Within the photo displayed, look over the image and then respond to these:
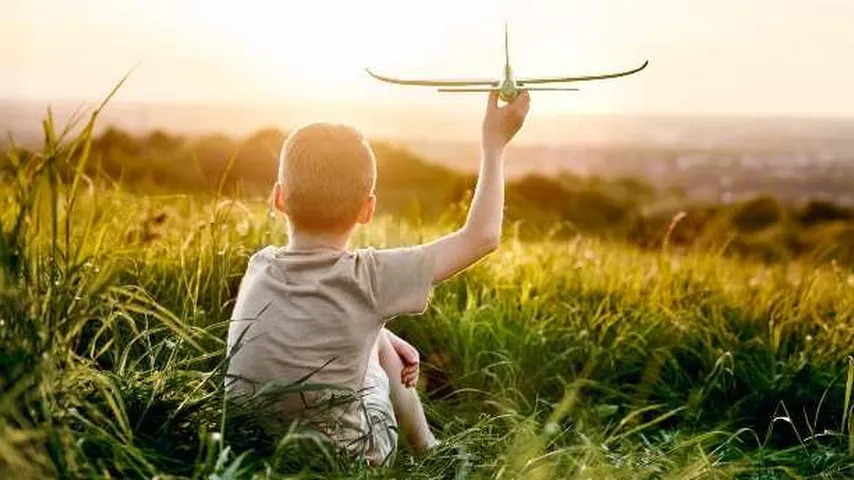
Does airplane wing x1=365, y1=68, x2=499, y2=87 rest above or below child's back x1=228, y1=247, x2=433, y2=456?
above

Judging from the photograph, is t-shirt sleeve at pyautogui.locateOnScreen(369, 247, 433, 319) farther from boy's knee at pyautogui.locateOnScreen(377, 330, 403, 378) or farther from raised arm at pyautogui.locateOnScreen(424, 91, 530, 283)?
boy's knee at pyautogui.locateOnScreen(377, 330, 403, 378)

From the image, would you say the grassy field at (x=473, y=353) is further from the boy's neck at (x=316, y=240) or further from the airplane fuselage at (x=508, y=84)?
the airplane fuselage at (x=508, y=84)

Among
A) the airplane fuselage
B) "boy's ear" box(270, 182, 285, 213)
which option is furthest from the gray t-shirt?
the airplane fuselage

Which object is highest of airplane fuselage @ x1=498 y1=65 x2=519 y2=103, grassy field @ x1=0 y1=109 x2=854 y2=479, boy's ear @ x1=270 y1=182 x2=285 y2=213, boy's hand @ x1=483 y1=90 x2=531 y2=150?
airplane fuselage @ x1=498 y1=65 x2=519 y2=103

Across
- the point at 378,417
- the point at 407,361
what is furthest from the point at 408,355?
the point at 378,417

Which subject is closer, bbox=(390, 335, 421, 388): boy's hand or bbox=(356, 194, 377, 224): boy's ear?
bbox=(356, 194, 377, 224): boy's ear

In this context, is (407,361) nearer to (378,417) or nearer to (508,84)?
(378,417)

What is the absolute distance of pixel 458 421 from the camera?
404 cm

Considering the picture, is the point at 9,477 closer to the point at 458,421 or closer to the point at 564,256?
the point at 458,421

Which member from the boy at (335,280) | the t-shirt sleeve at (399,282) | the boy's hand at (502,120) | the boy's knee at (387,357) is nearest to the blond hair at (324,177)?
the boy at (335,280)

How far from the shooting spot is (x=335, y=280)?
10.2ft

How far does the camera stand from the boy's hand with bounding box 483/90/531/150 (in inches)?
126

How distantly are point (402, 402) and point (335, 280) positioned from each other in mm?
506

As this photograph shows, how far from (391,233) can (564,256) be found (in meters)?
0.75
